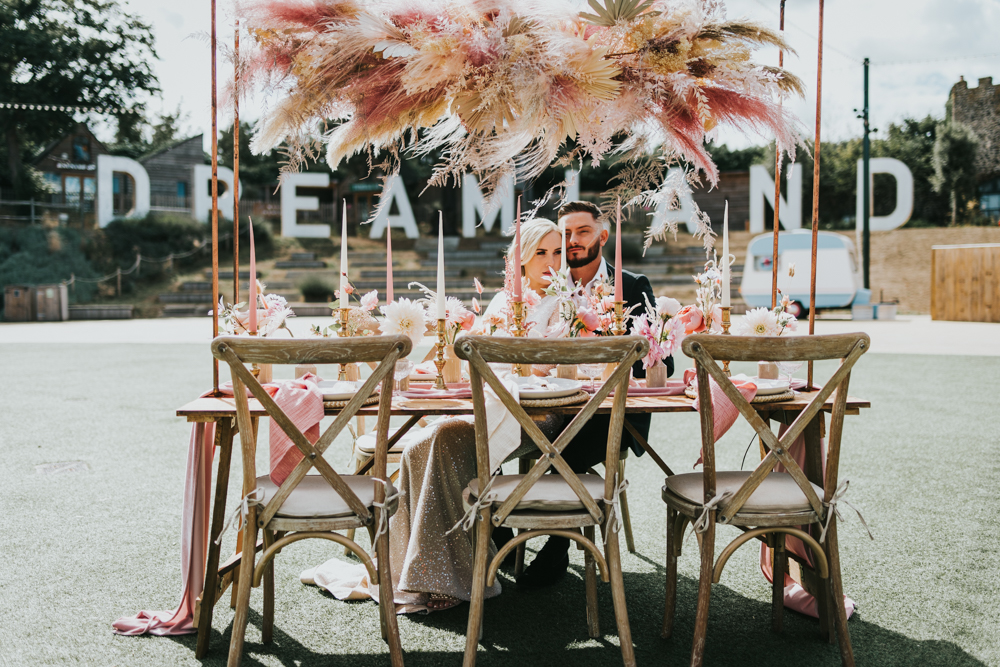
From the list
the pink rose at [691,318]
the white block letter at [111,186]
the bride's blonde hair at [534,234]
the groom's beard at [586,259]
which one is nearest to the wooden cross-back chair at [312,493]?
the pink rose at [691,318]

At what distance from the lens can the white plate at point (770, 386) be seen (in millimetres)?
A: 2385

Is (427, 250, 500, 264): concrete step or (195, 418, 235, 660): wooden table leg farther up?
(427, 250, 500, 264): concrete step

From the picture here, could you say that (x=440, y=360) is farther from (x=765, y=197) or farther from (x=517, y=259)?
(x=765, y=197)

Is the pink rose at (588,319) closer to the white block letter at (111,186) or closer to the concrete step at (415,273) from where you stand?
the concrete step at (415,273)

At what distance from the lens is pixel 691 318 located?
8.70 feet

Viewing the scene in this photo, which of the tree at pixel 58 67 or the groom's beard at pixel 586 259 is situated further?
the tree at pixel 58 67

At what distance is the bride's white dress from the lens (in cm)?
260

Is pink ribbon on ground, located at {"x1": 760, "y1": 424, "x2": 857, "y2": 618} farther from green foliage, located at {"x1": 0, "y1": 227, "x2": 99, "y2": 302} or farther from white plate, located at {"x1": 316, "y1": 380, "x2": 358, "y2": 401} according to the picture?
green foliage, located at {"x1": 0, "y1": 227, "x2": 99, "y2": 302}

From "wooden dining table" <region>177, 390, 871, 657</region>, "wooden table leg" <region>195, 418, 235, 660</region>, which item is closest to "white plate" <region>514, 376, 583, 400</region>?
"wooden dining table" <region>177, 390, 871, 657</region>

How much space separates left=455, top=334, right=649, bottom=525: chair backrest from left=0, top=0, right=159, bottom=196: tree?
32.9m

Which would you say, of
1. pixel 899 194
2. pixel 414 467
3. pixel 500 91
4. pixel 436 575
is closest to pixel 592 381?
pixel 414 467

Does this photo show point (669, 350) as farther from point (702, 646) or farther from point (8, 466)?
point (8, 466)

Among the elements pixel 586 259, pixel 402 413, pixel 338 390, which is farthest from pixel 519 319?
pixel 586 259

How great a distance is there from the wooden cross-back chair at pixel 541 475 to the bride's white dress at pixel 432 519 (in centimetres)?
44
